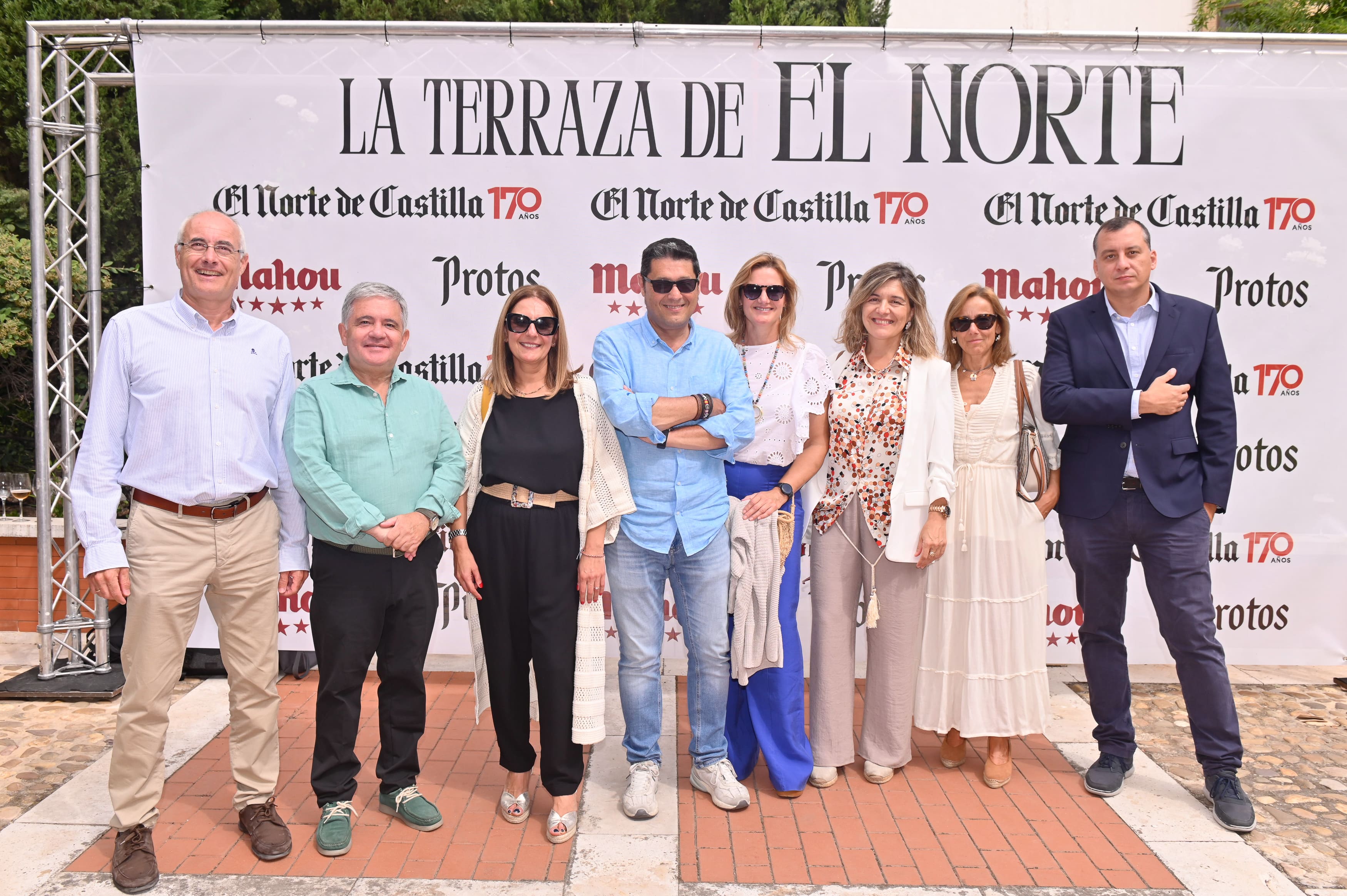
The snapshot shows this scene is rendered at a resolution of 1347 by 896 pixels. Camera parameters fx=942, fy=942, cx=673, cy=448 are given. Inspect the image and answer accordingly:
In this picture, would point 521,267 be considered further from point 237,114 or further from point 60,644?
point 60,644

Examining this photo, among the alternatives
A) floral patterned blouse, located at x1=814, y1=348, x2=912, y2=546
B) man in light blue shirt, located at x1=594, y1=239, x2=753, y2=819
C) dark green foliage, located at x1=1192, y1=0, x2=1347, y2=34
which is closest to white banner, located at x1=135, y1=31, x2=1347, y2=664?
floral patterned blouse, located at x1=814, y1=348, x2=912, y2=546

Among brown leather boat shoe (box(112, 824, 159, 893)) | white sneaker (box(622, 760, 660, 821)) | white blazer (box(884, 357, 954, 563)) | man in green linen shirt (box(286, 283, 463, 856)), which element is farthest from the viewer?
white blazer (box(884, 357, 954, 563))

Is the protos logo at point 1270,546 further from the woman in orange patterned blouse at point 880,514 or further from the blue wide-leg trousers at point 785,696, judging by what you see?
the blue wide-leg trousers at point 785,696

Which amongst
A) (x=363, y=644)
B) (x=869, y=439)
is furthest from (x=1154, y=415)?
(x=363, y=644)

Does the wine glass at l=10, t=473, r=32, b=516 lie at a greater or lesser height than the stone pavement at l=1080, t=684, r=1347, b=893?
greater

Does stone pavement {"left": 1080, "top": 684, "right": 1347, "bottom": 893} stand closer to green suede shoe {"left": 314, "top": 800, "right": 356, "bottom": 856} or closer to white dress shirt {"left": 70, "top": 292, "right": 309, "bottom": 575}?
green suede shoe {"left": 314, "top": 800, "right": 356, "bottom": 856}

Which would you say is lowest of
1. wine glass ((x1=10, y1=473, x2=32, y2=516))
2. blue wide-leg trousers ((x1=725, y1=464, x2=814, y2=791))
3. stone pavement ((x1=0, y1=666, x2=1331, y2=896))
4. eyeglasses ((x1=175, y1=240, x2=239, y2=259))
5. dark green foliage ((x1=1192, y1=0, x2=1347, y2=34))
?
stone pavement ((x1=0, y1=666, x2=1331, y2=896))

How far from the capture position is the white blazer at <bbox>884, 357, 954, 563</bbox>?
11.9 ft

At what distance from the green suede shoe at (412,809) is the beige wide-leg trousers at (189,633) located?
0.42 meters

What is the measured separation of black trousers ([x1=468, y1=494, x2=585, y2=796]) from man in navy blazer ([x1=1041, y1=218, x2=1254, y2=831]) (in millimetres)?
2021

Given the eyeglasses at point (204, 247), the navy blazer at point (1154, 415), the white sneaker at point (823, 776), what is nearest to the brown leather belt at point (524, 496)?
the eyeglasses at point (204, 247)

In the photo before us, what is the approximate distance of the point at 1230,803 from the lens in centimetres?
354

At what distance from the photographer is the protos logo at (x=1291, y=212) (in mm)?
4785

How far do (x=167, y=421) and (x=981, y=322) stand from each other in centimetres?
297
